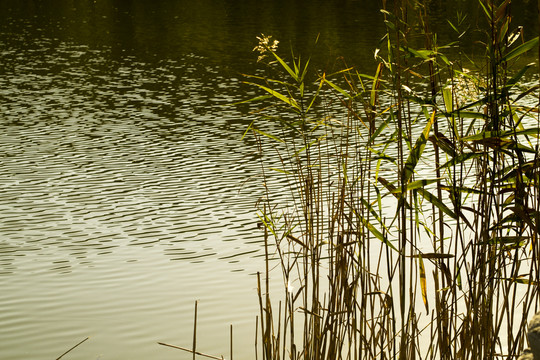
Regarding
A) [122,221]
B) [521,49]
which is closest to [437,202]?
[521,49]

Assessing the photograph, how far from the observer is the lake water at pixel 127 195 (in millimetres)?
4312

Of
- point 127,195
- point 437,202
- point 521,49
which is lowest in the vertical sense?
point 127,195

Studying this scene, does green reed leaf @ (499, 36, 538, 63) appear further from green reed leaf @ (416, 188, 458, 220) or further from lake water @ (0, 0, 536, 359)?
lake water @ (0, 0, 536, 359)

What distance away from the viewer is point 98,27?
17344mm

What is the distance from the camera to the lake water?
14.1 ft

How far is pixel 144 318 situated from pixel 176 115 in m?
5.63

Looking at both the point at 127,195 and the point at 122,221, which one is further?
the point at 127,195

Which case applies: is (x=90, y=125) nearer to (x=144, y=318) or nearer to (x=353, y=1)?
(x=144, y=318)

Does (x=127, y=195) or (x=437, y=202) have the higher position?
(x=437, y=202)

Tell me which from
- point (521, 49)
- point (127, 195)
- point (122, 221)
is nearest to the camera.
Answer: point (521, 49)

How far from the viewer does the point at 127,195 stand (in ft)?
21.7

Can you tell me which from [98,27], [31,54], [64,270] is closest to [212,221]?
[64,270]

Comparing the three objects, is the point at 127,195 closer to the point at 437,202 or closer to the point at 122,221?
the point at 122,221

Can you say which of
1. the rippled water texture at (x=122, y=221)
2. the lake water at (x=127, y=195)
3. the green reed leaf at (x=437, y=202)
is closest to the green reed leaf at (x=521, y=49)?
the green reed leaf at (x=437, y=202)
